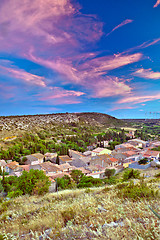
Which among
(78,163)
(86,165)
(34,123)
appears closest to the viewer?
(86,165)

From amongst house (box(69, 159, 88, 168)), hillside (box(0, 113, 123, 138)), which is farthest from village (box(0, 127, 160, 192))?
hillside (box(0, 113, 123, 138))

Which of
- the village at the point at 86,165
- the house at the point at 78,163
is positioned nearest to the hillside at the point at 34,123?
the village at the point at 86,165

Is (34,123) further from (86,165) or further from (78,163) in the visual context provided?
(86,165)

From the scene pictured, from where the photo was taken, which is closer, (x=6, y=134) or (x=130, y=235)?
(x=130, y=235)

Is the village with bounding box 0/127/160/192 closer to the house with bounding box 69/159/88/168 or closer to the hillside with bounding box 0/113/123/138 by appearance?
the house with bounding box 69/159/88/168

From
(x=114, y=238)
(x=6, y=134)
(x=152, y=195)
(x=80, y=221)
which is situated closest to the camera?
(x=114, y=238)

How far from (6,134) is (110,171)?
70.1 meters

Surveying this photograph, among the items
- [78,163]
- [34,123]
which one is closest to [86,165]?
[78,163]

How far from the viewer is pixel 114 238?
2279 millimetres

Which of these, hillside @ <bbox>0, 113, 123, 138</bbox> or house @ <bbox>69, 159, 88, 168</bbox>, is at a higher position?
hillside @ <bbox>0, 113, 123, 138</bbox>

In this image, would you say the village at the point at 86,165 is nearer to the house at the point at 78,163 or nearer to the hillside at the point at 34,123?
the house at the point at 78,163

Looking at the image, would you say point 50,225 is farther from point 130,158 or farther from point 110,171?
point 130,158

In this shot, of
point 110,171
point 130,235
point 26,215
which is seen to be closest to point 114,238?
point 130,235

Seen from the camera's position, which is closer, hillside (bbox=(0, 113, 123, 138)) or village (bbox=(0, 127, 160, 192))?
village (bbox=(0, 127, 160, 192))
